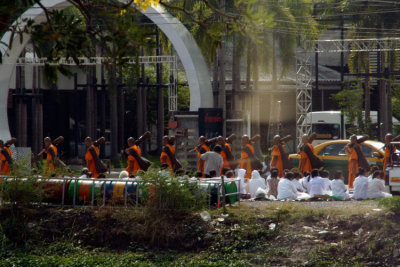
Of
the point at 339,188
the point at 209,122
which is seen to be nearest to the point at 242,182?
the point at 339,188

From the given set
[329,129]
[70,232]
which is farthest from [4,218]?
[329,129]

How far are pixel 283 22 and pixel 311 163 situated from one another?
595 inches

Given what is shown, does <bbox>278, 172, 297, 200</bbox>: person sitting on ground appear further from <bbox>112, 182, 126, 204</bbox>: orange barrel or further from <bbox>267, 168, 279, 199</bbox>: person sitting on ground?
<bbox>112, 182, 126, 204</bbox>: orange barrel

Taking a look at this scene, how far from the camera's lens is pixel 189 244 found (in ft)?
40.3

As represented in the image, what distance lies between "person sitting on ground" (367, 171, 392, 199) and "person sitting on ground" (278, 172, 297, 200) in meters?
1.63

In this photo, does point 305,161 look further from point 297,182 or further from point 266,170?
point 297,182

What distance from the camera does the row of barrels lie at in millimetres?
13008

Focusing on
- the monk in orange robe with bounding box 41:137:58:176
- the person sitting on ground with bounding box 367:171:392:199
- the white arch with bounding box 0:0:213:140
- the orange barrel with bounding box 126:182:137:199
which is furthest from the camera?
the white arch with bounding box 0:0:213:140

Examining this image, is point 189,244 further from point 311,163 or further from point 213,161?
point 311,163

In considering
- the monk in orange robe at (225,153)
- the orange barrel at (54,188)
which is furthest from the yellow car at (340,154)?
the orange barrel at (54,188)

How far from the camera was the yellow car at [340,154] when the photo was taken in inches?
746

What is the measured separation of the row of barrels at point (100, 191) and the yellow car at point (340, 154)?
6.40 metres

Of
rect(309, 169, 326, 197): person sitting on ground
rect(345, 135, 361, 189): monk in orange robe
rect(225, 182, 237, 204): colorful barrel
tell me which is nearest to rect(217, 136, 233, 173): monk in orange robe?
rect(309, 169, 326, 197): person sitting on ground

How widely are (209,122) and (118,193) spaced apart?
949cm
